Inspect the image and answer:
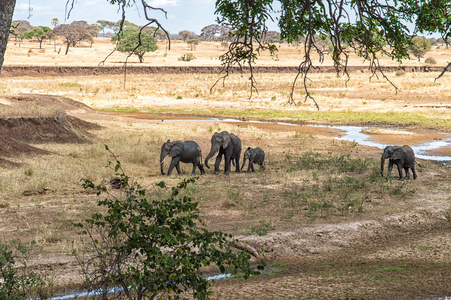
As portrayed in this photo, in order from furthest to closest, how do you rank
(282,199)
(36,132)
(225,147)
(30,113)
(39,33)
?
(39,33)
(30,113)
(36,132)
(225,147)
(282,199)

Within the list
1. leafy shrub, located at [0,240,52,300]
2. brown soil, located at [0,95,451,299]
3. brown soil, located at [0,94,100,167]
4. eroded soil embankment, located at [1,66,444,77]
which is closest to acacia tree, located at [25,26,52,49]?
eroded soil embankment, located at [1,66,444,77]

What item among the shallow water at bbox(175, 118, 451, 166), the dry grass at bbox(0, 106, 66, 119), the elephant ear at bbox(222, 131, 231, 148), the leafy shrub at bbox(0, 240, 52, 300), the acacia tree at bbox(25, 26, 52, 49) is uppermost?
the acacia tree at bbox(25, 26, 52, 49)

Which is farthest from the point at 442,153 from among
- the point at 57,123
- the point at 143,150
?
the point at 57,123

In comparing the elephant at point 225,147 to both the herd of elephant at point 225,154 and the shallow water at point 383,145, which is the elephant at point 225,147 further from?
the shallow water at point 383,145

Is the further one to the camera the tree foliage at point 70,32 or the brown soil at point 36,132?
the tree foliage at point 70,32

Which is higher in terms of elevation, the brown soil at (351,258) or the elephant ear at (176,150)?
the elephant ear at (176,150)

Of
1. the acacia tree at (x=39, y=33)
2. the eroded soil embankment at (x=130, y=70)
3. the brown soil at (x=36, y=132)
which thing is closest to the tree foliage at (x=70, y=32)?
the acacia tree at (x=39, y=33)

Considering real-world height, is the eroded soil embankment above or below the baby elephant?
above

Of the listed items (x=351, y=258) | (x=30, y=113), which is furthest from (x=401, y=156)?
(x=30, y=113)

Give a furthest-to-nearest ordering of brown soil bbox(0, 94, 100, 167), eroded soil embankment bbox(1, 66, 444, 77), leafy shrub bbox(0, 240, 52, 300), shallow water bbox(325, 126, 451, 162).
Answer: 1. eroded soil embankment bbox(1, 66, 444, 77)
2. shallow water bbox(325, 126, 451, 162)
3. brown soil bbox(0, 94, 100, 167)
4. leafy shrub bbox(0, 240, 52, 300)

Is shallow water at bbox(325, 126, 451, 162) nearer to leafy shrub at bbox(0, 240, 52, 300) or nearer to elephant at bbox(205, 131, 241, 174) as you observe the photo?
elephant at bbox(205, 131, 241, 174)

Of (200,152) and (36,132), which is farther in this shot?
(36,132)

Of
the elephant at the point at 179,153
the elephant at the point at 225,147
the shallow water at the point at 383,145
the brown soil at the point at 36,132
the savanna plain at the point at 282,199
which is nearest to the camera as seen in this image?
the savanna plain at the point at 282,199

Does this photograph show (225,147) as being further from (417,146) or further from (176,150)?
(417,146)
